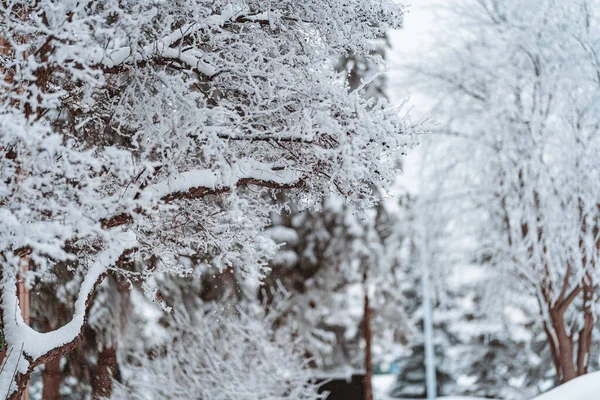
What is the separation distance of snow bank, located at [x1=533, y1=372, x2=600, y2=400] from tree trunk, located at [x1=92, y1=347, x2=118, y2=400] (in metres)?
5.91

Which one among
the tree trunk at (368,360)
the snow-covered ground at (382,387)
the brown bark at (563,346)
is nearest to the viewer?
the brown bark at (563,346)

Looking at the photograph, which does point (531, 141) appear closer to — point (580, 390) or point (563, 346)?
point (563, 346)

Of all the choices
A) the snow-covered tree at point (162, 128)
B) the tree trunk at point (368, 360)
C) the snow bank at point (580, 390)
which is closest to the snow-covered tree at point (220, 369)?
the tree trunk at point (368, 360)

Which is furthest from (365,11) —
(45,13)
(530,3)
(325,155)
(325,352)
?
(325,352)

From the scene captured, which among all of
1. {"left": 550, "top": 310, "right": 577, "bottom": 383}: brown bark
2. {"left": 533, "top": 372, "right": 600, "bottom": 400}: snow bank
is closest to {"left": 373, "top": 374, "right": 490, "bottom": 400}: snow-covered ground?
{"left": 550, "top": 310, "right": 577, "bottom": 383}: brown bark

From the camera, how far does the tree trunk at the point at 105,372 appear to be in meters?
10.2

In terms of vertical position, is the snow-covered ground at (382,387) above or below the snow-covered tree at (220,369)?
below

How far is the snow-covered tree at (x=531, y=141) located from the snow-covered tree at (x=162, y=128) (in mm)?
5004

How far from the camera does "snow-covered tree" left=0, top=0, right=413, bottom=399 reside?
480 cm

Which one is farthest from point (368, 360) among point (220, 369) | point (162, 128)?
point (162, 128)

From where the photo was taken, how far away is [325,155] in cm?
580

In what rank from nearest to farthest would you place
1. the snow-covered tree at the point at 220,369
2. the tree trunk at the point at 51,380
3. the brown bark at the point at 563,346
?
the snow-covered tree at the point at 220,369, the brown bark at the point at 563,346, the tree trunk at the point at 51,380

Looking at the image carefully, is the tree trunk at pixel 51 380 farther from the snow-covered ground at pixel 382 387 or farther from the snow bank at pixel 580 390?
the snow-covered ground at pixel 382 387

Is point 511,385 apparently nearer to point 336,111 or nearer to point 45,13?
point 336,111
